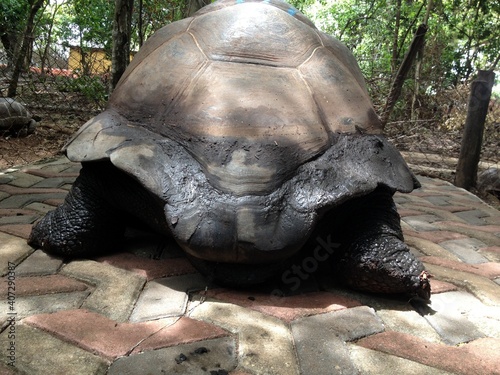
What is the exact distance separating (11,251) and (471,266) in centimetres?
220

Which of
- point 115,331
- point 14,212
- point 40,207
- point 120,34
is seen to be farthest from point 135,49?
point 115,331

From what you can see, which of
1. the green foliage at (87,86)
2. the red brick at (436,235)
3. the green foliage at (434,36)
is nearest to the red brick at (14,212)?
the red brick at (436,235)

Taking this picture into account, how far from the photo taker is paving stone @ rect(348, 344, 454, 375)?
1329 mm

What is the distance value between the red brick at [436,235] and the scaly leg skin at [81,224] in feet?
5.74

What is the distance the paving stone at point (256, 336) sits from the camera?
1.29 meters

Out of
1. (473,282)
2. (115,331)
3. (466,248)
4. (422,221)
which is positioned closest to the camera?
(115,331)

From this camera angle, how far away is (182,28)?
2143mm

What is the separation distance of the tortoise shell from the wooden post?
8.69ft

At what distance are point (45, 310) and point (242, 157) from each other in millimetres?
841

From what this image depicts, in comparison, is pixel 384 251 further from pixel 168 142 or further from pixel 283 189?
pixel 168 142

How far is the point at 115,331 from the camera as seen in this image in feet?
4.58

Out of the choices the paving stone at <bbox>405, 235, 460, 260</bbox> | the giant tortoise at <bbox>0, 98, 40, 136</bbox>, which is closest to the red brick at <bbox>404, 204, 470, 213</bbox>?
the paving stone at <bbox>405, 235, 460, 260</bbox>

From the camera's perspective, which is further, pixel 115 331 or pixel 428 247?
pixel 428 247

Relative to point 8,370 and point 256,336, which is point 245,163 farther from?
point 8,370
